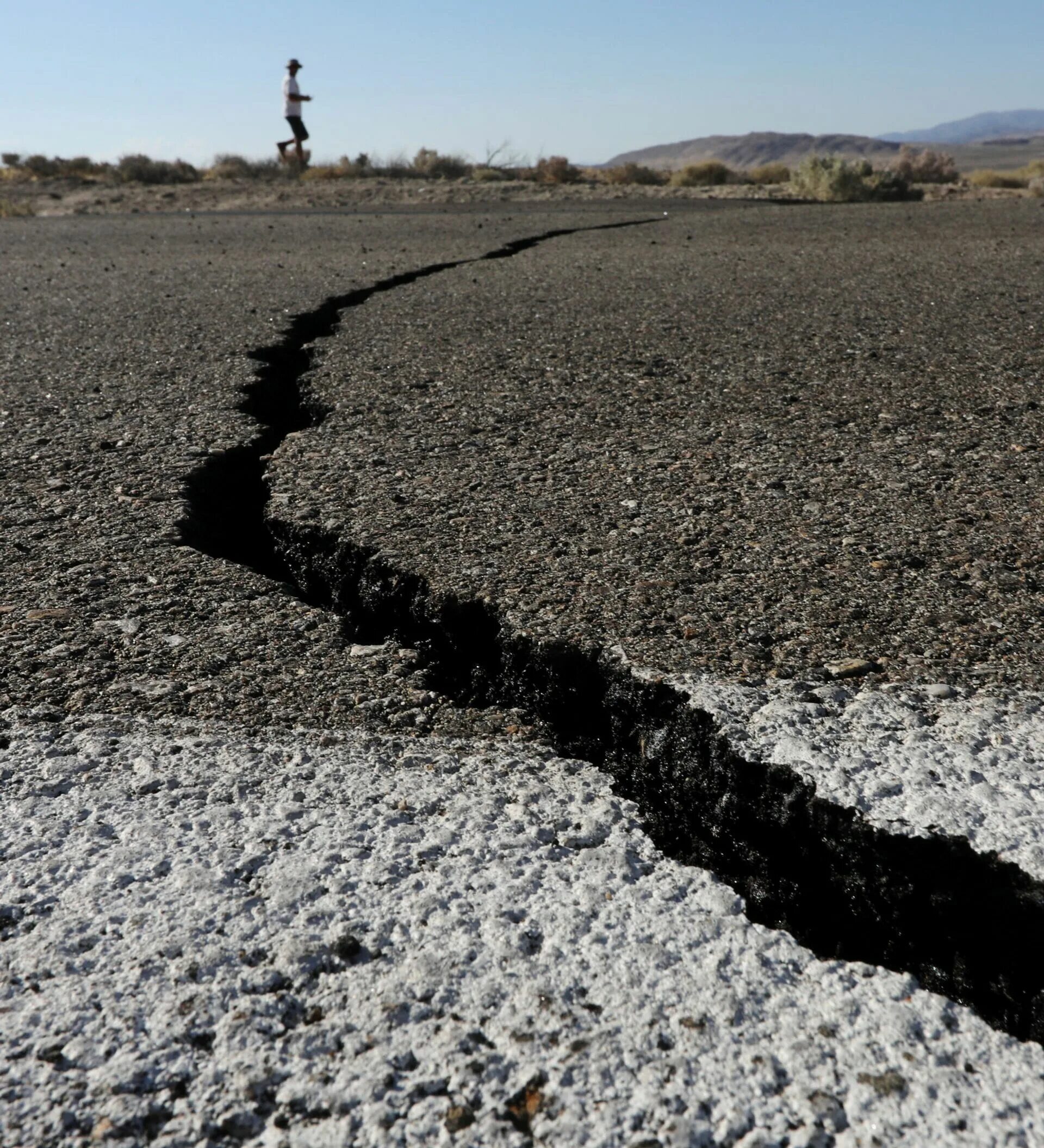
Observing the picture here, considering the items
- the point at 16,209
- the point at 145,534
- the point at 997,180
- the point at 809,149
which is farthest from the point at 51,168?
the point at 809,149

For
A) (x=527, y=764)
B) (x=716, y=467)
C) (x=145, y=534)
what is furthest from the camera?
(x=716, y=467)

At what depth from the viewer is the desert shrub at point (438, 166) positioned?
20.6 meters

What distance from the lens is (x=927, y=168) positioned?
20688mm

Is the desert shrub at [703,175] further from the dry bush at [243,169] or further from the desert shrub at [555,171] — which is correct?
the dry bush at [243,169]

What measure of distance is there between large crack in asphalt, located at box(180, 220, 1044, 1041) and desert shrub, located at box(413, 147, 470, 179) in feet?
63.4

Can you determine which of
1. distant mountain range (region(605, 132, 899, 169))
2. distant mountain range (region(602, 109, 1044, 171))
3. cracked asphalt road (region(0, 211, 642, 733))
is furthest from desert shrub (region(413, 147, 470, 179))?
distant mountain range (region(605, 132, 899, 169))

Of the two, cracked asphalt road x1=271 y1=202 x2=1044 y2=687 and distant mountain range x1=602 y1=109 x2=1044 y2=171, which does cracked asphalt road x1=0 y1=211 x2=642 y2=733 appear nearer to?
cracked asphalt road x1=271 y1=202 x2=1044 y2=687

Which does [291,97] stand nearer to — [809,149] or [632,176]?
[632,176]

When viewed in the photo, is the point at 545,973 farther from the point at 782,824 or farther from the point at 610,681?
the point at 610,681

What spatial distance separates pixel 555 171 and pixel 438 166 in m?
2.27

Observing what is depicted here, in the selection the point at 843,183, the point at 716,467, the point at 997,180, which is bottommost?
the point at 997,180

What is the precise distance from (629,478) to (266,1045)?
5.77 ft

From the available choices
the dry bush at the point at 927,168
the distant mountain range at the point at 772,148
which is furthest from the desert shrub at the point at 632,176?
the distant mountain range at the point at 772,148

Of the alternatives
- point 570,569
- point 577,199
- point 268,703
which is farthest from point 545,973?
point 577,199
